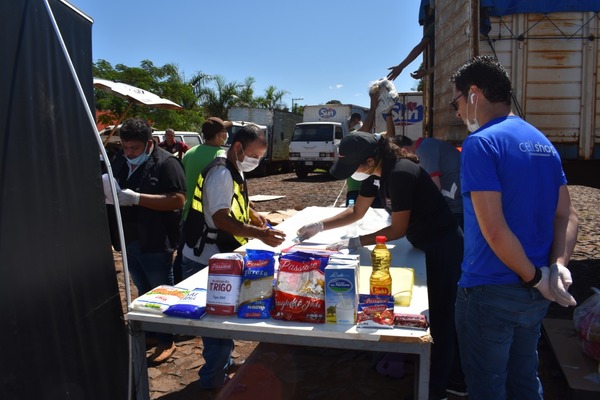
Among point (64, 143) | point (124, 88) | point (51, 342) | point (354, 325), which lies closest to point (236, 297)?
point (354, 325)

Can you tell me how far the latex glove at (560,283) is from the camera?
1.90 meters

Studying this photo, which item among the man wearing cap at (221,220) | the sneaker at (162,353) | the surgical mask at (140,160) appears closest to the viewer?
the man wearing cap at (221,220)

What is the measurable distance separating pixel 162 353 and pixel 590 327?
3062 mm

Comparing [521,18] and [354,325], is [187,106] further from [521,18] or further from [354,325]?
[354,325]

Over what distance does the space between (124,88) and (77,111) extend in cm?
549

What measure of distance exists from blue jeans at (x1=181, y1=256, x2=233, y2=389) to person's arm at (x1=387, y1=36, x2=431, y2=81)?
433cm

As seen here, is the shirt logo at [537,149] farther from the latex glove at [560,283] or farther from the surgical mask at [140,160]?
the surgical mask at [140,160]

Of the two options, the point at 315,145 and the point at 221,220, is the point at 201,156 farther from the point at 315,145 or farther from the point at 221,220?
the point at 315,145

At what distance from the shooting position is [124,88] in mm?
7230

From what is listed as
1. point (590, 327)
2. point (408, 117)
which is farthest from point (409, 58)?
point (408, 117)

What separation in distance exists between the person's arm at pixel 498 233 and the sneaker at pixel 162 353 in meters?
2.79

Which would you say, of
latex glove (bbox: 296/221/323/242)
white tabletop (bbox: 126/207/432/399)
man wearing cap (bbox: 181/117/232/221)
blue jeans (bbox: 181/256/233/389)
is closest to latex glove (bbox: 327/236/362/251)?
latex glove (bbox: 296/221/323/242)

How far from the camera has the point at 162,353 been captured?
381cm

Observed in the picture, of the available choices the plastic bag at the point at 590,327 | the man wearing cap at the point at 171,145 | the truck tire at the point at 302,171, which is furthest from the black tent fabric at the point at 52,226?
the truck tire at the point at 302,171
